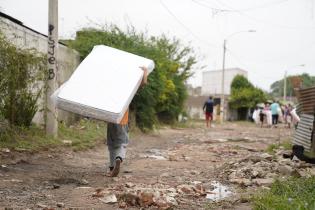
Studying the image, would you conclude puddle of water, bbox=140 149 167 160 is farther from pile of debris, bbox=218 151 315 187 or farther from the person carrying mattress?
the person carrying mattress

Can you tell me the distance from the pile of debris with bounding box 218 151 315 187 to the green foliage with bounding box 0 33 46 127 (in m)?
4.10

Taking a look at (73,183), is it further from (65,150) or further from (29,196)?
(65,150)

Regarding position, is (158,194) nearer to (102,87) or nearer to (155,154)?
(102,87)

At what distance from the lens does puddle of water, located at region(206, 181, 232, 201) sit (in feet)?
19.8

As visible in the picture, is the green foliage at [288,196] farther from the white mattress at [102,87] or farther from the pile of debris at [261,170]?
the white mattress at [102,87]

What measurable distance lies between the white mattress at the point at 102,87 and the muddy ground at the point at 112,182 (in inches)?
40.0

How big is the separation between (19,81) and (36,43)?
2.79m

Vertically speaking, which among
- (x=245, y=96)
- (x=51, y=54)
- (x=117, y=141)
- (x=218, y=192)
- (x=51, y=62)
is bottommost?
(x=218, y=192)

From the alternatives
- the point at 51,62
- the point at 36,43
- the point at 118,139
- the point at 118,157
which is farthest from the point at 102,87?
the point at 36,43

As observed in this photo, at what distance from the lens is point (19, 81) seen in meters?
9.23

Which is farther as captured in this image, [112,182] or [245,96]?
[245,96]

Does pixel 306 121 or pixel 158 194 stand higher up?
pixel 306 121

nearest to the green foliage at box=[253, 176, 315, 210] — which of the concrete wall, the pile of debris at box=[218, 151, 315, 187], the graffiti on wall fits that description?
the pile of debris at box=[218, 151, 315, 187]

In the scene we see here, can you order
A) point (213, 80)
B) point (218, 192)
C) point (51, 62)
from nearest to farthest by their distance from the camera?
point (218, 192) < point (51, 62) < point (213, 80)
